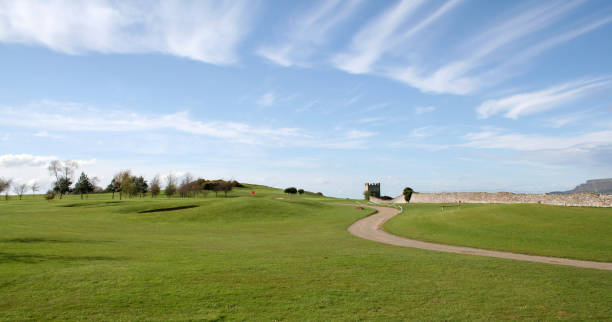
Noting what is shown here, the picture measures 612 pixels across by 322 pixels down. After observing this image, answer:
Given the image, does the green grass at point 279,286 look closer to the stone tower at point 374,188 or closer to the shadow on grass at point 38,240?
the shadow on grass at point 38,240

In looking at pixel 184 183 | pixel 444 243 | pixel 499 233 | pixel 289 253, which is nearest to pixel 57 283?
pixel 289 253

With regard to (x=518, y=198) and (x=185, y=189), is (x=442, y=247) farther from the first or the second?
(x=185, y=189)

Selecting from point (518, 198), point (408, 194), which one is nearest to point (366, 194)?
point (408, 194)

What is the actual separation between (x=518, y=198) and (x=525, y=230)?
95.3 feet

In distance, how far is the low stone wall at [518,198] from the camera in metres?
38.1

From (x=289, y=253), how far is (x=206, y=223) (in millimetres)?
23006

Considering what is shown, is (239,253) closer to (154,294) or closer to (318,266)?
(318,266)

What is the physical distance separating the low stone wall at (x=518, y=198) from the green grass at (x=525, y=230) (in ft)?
42.2

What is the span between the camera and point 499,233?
980 inches

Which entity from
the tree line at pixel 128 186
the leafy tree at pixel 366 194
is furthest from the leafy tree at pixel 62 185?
the leafy tree at pixel 366 194

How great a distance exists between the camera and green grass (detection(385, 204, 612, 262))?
20.0 m

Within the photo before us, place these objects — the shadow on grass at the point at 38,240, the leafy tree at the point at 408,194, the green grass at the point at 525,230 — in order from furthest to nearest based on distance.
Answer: the leafy tree at the point at 408,194
the green grass at the point at 525,230
the shadow on grass at the point at 38,240

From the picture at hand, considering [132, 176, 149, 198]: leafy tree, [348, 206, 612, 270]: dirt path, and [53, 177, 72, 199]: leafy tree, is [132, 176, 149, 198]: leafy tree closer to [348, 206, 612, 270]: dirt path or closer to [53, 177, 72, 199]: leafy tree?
[53, 177, 72, 199]: leafy tree

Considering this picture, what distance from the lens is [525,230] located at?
24953mm
